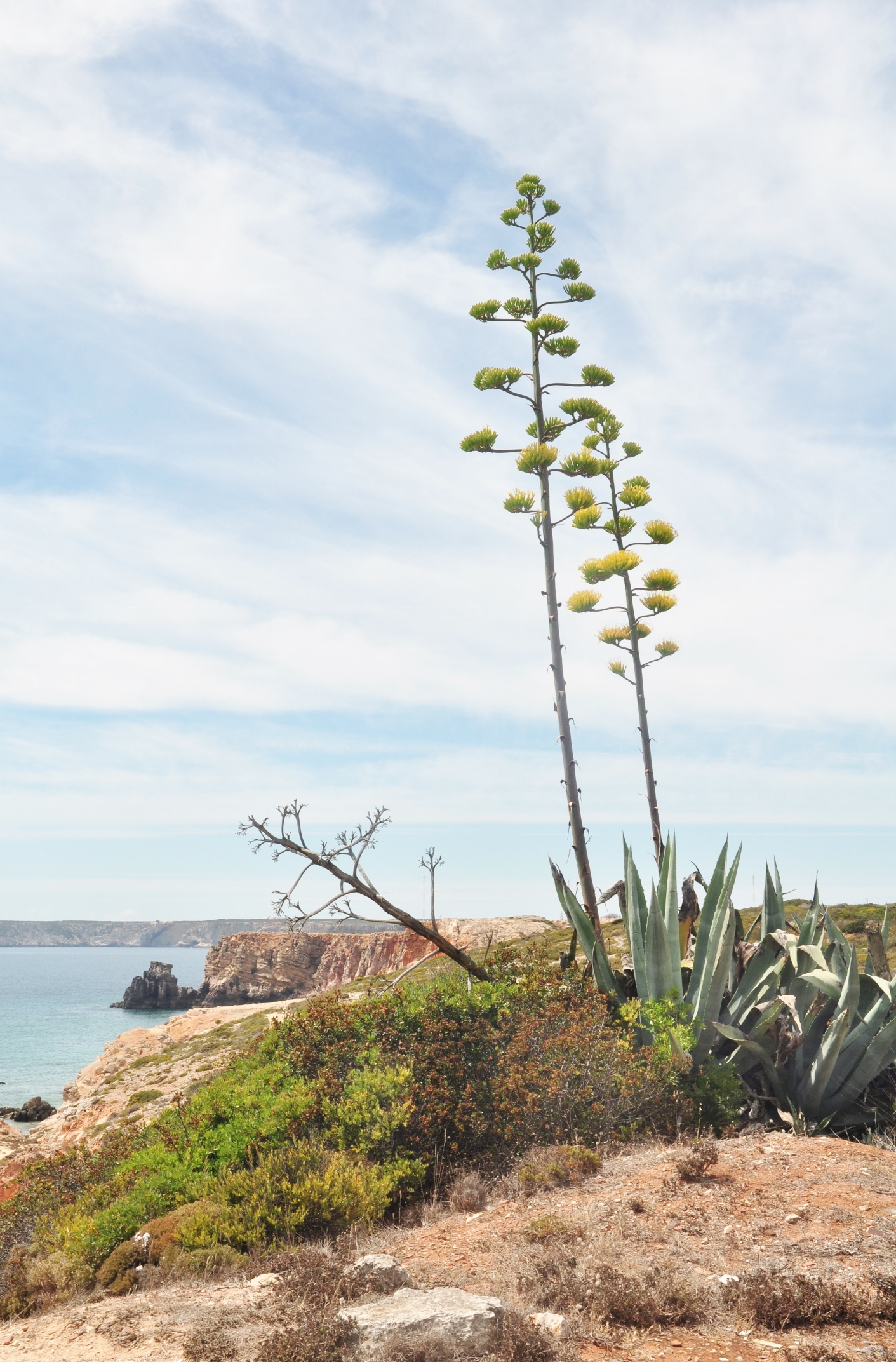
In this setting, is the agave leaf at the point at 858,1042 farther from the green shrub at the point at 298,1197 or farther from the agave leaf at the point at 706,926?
the green shrub at the point at 298,1197

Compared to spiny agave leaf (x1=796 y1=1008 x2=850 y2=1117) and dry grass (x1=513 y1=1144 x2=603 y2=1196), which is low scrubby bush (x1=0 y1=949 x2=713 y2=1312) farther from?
spiny agave leaf (x1=796 y1=1008 x2=850 y2=1117)

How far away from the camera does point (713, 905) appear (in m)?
8.72

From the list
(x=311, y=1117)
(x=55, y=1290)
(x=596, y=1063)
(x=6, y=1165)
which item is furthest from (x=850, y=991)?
(x=6, y=1165)

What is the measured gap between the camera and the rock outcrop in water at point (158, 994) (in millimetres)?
112875

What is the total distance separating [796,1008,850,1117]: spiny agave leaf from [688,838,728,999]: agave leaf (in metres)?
1.14

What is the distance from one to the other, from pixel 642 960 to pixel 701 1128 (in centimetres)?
160

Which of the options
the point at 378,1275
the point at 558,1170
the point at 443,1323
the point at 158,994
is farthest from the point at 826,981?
the point at 158,994

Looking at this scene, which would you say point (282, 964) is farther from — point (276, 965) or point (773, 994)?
point (773, 994)

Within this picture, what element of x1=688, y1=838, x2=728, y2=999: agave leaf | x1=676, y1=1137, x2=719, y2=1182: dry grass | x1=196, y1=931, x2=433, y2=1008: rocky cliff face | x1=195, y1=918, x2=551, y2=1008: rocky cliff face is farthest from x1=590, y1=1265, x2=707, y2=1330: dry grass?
x1=196, y1=931, x2=433, y2=1008: rocky cliff face

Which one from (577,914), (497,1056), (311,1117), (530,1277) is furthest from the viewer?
(577,914)

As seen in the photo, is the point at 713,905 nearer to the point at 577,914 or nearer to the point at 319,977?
the point at 577,914

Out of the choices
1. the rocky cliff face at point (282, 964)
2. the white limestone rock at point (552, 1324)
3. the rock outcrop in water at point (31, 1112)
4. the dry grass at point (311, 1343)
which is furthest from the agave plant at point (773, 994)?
the rocky cliff face at point (282, 964)

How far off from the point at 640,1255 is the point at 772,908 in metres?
5.04

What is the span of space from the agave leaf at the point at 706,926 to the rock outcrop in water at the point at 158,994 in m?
115
